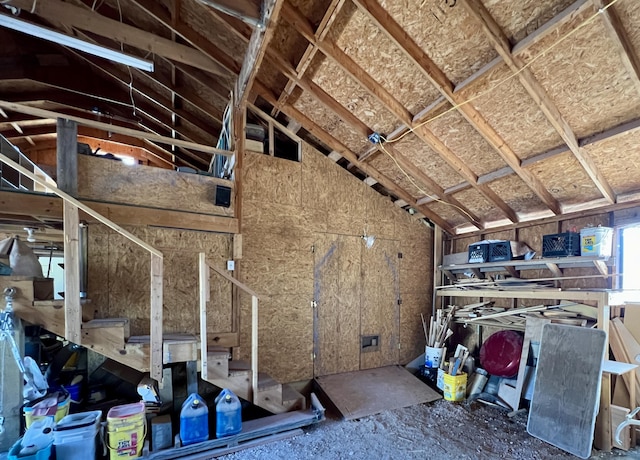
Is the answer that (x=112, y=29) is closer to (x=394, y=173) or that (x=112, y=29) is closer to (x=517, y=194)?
(x=394, y=173)

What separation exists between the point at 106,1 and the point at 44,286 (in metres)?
3.56

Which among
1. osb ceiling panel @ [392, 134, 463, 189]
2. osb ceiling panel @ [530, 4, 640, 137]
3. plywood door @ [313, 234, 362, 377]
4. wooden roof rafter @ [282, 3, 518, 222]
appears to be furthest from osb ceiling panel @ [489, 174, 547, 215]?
plywood door @ [313, 234, 362, 377]

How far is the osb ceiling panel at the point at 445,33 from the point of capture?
2.60m

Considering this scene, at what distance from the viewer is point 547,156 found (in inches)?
136

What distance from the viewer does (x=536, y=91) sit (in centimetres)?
280

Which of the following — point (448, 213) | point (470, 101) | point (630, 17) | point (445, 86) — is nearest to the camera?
point (630, 17)

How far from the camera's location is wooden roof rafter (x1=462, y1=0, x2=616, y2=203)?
2.46m

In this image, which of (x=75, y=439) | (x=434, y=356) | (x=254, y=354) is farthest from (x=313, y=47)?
(x=434, y=356)

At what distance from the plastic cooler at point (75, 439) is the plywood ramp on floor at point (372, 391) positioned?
259 cm

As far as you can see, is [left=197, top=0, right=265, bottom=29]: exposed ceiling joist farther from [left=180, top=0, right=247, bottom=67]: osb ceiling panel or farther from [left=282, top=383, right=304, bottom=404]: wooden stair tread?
[left=282, top=383, right=304, bottom=404]: wooden stair tread

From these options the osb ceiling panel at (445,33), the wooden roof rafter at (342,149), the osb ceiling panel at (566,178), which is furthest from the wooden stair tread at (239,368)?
the osb ceiling panel at (566,178)

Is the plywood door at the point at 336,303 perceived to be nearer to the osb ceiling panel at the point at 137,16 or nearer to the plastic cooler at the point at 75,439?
the plastic cooler at the point at 75,439

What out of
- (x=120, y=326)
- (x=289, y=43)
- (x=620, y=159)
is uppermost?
(x=289, y=43)

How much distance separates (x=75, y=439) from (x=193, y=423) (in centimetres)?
95
